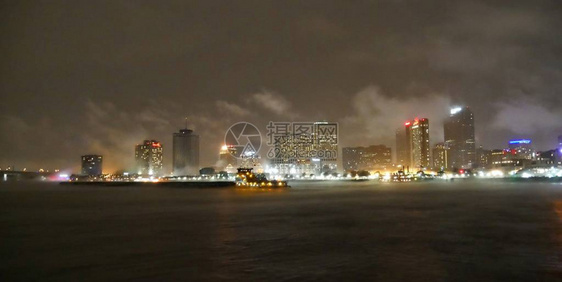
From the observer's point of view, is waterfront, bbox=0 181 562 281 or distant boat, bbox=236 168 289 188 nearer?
waterfront, bbox=0 181 562 281

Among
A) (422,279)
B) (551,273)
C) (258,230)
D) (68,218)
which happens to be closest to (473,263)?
(551,273)

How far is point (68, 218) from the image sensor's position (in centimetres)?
3262

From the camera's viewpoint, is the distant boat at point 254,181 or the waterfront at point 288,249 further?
the distant boat at point 254,181

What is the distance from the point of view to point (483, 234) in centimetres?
2219

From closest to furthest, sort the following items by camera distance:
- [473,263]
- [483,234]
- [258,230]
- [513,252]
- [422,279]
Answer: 1. [422,279]
2. [473,263]
3. [513,252]
4. [483,234]
5. [258,230]

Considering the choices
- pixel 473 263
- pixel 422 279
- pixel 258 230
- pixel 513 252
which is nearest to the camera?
pixel 422 279

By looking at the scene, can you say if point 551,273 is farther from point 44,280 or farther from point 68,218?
point 68,218

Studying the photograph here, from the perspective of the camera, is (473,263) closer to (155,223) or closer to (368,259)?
(368,259)

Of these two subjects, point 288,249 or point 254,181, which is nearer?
point 288,249

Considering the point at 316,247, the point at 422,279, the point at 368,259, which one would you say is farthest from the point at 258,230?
the point at 422,279

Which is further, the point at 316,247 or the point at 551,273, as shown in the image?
the point at 316,247

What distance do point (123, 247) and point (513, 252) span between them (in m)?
15.0

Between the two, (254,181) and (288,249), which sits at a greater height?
(254,181)

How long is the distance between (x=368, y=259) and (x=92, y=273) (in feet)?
29.1
